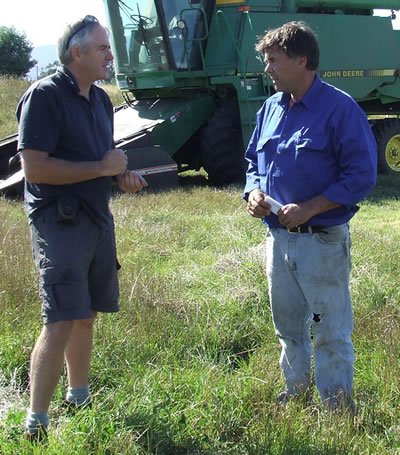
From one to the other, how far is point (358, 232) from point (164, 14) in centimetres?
511

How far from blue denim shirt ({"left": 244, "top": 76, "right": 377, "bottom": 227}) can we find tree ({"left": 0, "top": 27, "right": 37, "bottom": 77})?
123 feet

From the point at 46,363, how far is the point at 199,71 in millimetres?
8050

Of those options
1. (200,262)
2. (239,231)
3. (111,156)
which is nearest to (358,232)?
(239,231)

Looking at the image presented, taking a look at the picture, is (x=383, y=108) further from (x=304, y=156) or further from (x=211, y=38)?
(x=304, y=156)

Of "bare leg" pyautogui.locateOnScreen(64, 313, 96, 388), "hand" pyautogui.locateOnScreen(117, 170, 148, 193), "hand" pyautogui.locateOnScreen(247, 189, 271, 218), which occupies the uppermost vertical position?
"hand" pyautogui.locateOnScreen(117, 170, 148, 193)

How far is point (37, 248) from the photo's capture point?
2.89m

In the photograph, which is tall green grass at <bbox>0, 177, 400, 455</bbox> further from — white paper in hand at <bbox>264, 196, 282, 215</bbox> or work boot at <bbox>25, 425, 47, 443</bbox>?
white paper in hand at <bbox>264, 196, 282, 215</bbox>

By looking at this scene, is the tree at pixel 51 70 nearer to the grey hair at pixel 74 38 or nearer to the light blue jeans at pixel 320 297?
the grey hair at pixel 74 38

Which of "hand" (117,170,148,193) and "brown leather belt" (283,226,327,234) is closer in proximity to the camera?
"brown leather belt" (283,226,327,234)

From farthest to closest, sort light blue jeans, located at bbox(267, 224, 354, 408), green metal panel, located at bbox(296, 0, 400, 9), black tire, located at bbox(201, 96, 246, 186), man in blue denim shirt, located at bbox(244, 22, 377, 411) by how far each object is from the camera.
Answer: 1. green metal panel, located at bbox(296, 0, 400, 9)
2. black tire, located at bbox(201, 96, 246, 186)
3. light blue jeans, located at bbox(267, 224, 354, 408)
4. man in blue denim shirt, located at bbox(244, 22, 377, 411)

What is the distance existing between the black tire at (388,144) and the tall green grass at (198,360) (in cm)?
594

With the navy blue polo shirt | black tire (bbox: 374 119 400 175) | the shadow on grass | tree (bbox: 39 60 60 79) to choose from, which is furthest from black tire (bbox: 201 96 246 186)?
the navy blue polo shirt

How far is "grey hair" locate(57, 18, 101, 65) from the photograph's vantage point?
283 centimetres

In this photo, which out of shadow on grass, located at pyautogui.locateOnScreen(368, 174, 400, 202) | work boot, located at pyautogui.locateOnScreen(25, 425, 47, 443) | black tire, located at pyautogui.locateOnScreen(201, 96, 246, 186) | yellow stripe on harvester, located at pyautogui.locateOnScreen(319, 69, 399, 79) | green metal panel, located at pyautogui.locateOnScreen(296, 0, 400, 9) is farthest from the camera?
green metal panel, located at pyautogui.locateOnScreen(296, 0, 400, 9)
